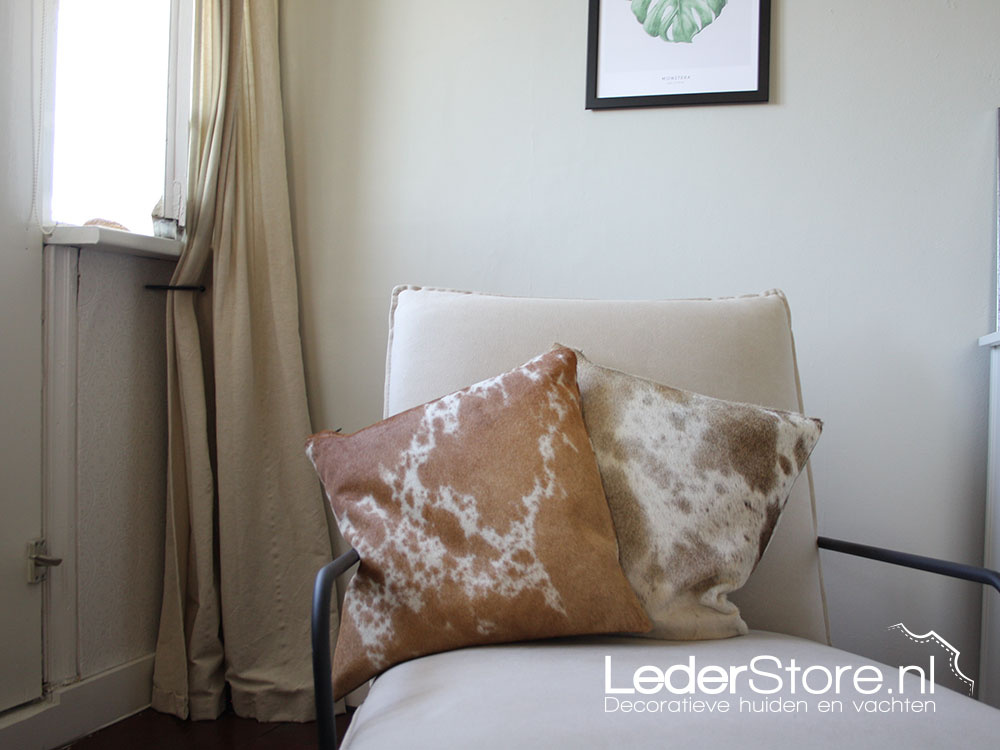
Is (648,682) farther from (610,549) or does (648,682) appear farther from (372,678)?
(372,678)

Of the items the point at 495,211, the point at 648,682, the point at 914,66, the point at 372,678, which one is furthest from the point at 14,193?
the point at 914,66

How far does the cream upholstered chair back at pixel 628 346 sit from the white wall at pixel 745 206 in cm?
48

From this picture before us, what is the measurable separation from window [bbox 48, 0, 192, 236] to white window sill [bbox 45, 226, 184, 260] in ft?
0.16

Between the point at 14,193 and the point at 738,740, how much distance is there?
1.44m

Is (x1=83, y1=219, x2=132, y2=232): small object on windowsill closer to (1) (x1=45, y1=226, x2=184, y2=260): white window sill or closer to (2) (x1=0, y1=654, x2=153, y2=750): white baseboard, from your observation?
(1) (x1=45, y1=226, x2=184, y2=260): white window sill

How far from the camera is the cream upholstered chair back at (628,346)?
3.87 feet

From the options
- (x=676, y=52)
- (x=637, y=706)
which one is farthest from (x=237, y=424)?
(x=676, y=52)

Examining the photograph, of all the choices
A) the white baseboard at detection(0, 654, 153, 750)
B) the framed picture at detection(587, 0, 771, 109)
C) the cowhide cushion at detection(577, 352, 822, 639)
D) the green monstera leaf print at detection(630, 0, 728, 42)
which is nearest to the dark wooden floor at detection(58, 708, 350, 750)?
the white baseboard at detection(0, 654, 153, 750)

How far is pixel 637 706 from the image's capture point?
0.77m

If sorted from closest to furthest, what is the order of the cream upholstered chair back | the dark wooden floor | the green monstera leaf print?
the cream upholstered chair back, the dark wooden floor, the green monstera leaf print

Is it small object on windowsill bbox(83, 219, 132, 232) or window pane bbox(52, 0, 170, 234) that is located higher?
window pane bbox(52, 0, 170, 234)

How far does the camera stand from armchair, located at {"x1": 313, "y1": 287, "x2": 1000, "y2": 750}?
730 mm

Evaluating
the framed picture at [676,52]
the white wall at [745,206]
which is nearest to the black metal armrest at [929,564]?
the white wall at [745,206]

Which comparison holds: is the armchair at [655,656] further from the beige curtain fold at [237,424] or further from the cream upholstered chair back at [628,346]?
the beige curtain fold at [237,424]
